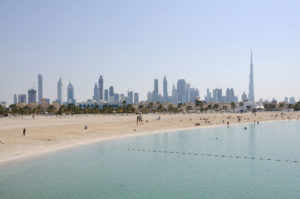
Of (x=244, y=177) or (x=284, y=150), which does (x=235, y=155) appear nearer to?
(x=284, y=150)

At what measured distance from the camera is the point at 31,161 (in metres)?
26.5

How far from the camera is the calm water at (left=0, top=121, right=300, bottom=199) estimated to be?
715 inches

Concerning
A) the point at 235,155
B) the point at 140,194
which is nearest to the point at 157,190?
the point at 140,194

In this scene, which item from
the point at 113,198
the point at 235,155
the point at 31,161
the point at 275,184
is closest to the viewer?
the point at 113,198

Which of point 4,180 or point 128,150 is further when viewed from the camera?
point 128,150

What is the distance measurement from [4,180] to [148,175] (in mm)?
10246

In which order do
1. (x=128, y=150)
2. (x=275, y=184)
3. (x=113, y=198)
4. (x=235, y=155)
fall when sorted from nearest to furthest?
(x=113, y=198), (x=275, y=184), (x=235, y=155), (x=128, y=150)

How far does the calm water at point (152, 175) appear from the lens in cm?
1816

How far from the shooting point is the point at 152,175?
22.7 meters

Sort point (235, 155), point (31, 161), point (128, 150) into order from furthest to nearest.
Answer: point (128, 150) → point (235, 155) → point (31, 161)

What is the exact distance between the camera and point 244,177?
73.0 ft

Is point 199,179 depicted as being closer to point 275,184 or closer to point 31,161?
point 275,184

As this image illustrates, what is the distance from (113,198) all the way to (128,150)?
59.0ft

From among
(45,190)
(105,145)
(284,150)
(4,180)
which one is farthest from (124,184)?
(284,150)
